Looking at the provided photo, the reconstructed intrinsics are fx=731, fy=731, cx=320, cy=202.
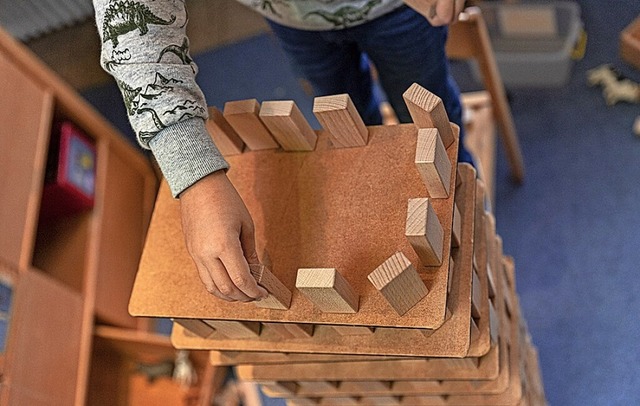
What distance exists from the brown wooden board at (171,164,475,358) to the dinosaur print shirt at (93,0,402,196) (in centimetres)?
20

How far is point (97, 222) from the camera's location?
1708mm

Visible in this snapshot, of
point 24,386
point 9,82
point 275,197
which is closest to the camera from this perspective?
point 275,197

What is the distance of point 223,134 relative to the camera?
793 millimetres

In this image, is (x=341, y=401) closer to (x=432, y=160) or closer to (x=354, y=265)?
(x=354, y=265)

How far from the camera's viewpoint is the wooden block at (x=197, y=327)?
2.50 ft

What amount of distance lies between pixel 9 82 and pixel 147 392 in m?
0.76

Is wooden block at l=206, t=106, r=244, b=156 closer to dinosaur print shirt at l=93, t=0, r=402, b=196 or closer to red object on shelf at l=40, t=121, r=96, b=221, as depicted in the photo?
dinosaur print shirt at l=93, t=0, r=402, b=196

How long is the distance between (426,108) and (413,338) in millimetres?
221

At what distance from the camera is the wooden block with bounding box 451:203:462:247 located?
0.72 metres

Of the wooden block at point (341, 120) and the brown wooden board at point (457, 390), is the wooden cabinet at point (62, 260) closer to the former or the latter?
the brown wooden board at point (457, 390)

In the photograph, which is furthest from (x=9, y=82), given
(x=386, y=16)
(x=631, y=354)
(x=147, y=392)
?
(x=631, y=354)

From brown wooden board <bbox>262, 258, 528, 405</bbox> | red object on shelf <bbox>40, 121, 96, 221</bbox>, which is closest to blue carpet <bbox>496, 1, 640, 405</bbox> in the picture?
brown wooden board <bbox>262, 258, 528, 405</bbox>

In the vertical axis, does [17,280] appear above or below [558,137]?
above

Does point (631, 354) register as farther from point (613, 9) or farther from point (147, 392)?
point (147, 392)
